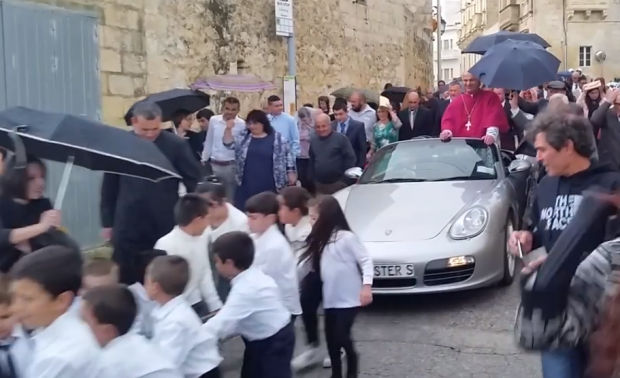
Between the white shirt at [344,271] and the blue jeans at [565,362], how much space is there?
6.48 ft

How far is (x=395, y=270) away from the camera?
285 inches

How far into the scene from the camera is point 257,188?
29.5 feet

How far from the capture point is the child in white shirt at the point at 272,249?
525 cm

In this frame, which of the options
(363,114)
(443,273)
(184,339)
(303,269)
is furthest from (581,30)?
(184,339)

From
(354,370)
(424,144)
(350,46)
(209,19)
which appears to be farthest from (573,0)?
(354,370)

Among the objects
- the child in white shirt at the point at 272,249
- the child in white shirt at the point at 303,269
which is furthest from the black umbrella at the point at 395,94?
the child in white shirt at the point at 272,249

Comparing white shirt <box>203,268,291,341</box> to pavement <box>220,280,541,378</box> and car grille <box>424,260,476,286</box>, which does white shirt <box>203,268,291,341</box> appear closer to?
pavement <box>220,280,541,378</box>

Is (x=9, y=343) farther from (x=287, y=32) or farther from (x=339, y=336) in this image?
(x=287, y=32)

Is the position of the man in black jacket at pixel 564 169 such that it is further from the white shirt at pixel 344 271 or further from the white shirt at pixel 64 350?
the white shirt at pixel 64 350

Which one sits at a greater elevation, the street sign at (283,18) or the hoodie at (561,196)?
the street sign at (283,18)

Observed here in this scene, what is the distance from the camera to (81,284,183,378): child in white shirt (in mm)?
3393

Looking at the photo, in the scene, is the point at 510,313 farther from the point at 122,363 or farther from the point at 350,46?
the point at 350,46

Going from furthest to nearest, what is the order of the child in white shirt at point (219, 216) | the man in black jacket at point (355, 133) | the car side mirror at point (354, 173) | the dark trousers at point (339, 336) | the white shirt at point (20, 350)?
1. the man in black jacket at point (355, 133)
2. the car side mirror at point (354, 173)
3. the child in white shirt at point (219, 216)
4. the dark trousers at point (339, 336)
5. the white shirt at point (20, 350)

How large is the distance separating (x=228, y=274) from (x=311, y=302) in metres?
1.64
